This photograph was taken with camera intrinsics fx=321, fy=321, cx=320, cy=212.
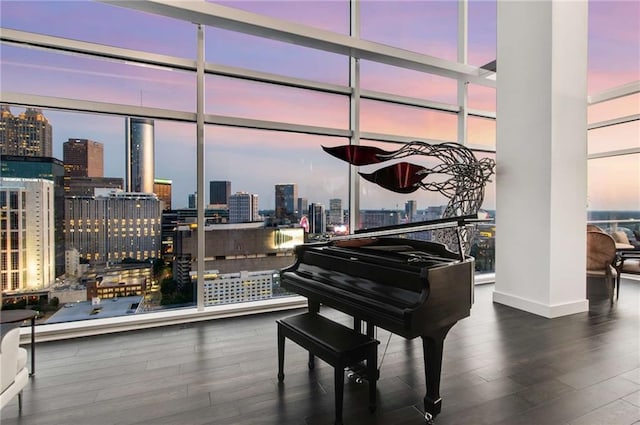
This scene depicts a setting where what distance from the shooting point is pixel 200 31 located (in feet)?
12.6

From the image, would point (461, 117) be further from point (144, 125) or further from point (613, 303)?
point (144, 125)

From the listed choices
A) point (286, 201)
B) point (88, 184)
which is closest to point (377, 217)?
point (286, 201)

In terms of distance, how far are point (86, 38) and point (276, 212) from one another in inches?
113

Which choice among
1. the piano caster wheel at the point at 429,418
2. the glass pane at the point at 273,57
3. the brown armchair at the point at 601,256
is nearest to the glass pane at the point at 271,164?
the glass pane at the point at 273,57

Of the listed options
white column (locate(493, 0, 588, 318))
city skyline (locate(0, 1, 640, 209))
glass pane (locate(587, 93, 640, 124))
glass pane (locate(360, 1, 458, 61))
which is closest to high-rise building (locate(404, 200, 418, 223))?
city skyline (locate(0, 1, 640, 209))

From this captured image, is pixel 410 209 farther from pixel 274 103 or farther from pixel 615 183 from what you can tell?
pixel 615 183

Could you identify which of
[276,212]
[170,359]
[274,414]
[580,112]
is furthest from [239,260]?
[580,112]

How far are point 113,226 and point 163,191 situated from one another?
674mm

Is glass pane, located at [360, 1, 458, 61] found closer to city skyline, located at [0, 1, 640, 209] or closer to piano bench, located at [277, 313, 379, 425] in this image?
city skyline, located at [0, 1, 640, 209]

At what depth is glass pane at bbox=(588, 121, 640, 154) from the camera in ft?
18.7

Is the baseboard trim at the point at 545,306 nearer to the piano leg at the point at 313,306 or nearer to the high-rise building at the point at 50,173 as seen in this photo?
the piano leg at the point at 313,306

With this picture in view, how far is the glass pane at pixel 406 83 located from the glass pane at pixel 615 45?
8.12ft

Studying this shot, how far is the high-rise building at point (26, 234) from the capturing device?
326 cm

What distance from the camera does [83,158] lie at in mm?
3564
